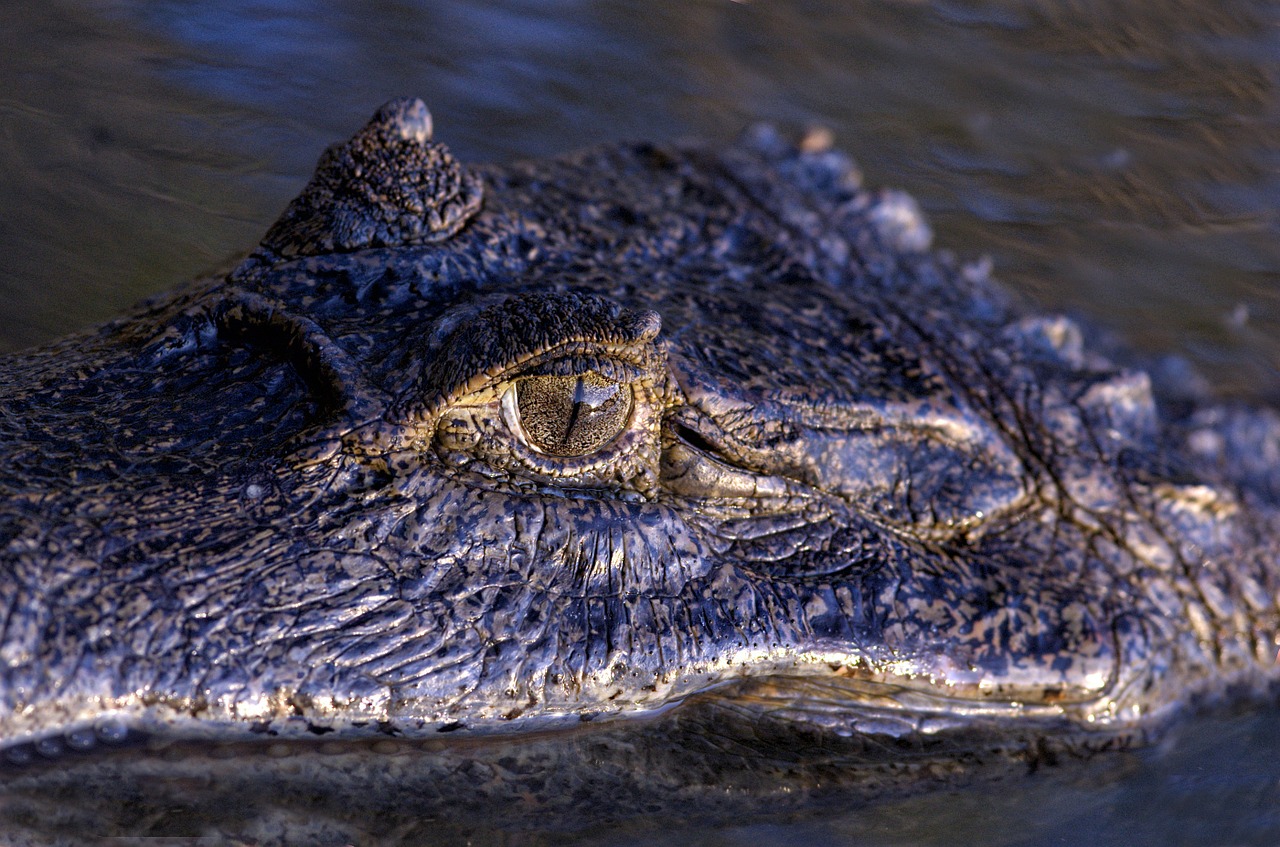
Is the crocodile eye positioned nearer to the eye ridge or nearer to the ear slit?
the eye ridge

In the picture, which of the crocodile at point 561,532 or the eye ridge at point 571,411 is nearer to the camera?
the crocodile at point 561,532

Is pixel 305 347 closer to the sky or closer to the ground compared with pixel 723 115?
closer to the ground

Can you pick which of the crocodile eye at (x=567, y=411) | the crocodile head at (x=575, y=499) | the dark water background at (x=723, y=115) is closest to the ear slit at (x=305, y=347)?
the crocodile head at (x=575, y=499)

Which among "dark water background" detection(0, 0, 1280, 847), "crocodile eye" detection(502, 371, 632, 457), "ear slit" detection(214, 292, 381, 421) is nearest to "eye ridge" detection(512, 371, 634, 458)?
"crocodile eye" detection(502, 371, 632, 457)

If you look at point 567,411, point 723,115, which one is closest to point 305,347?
point 567,411

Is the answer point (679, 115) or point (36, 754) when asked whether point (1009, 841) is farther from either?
point (679, 115)

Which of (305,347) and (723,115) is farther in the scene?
(723,115)

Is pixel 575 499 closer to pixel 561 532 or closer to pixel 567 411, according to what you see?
pixel 561 532

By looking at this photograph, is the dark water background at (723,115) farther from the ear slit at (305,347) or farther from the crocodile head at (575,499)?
the ear slit at (305,347)

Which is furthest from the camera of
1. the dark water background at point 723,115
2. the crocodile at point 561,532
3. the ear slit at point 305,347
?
the dark water background at point 723,115
